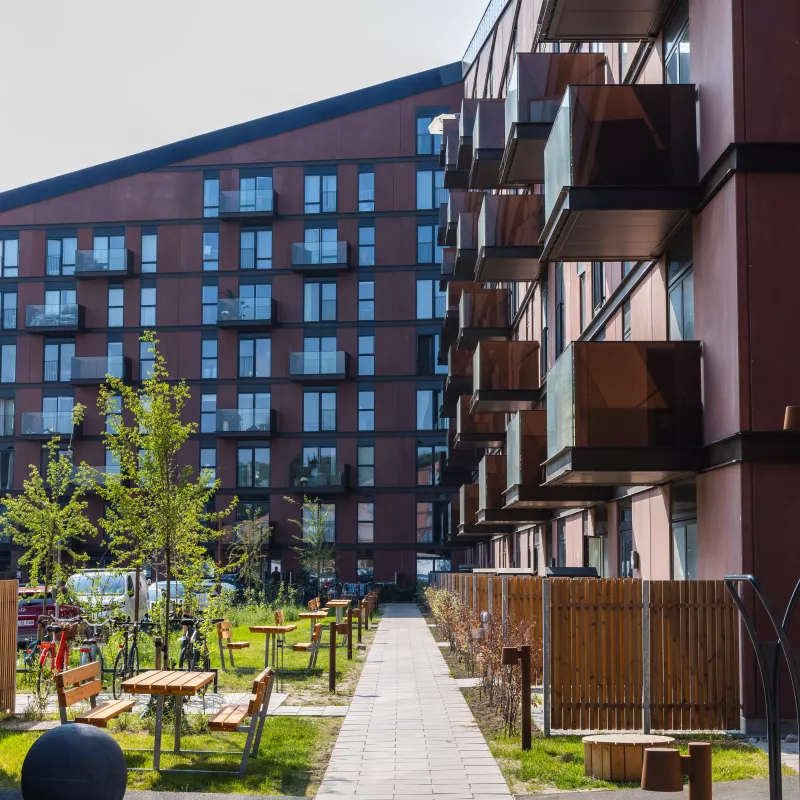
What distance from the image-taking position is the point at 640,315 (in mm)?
18234

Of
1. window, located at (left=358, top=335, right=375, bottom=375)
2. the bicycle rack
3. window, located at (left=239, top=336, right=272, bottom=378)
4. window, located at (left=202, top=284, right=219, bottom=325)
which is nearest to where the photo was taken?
the bicycle rack

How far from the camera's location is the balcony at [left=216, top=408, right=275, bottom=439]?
60875 mm

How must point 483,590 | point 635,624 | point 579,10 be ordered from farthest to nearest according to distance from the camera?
point 483,590, point 579,10, point 635,624

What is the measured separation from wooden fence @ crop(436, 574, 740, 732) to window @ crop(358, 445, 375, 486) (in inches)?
1927

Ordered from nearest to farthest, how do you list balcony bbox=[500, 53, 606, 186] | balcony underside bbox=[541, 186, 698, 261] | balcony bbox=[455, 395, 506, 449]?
balcony underside bbox=[541, 186, 698, 261], balcony bbox=[500, 53, 606, 186], balcony bbox=[455, 395, 506, 449]

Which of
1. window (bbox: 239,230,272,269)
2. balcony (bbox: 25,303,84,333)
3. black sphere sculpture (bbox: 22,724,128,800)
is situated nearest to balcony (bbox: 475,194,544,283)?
black sphere sculpture (bbox: 22,724,128,800)

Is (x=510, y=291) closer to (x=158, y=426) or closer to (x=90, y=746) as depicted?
(x=158, y=426)

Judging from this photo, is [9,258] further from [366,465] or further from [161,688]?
[161,688]

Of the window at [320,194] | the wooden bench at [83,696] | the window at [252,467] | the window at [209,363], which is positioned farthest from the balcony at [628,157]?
the window at [209,363]

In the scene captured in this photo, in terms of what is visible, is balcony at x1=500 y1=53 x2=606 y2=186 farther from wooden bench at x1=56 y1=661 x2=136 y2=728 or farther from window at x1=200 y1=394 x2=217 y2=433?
window at x1=200 y1=394 x2=217 y2=433

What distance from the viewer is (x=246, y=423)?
2408 inches

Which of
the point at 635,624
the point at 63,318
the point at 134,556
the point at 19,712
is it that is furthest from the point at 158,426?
the point at 63,318

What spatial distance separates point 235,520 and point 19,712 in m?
46.3

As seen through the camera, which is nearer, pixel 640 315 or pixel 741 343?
pixel 741 343
